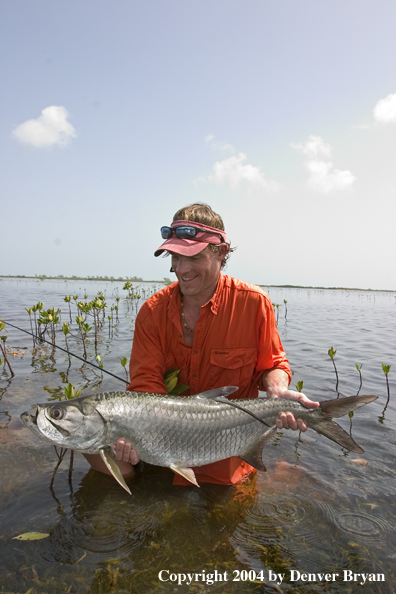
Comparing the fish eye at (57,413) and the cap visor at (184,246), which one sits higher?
the cap visor at (184,246)

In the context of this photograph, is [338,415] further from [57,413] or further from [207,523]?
→ [57,413]

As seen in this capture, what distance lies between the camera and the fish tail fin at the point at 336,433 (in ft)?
11.6

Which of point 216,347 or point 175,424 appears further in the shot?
point 216,347

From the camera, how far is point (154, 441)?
11.3ft

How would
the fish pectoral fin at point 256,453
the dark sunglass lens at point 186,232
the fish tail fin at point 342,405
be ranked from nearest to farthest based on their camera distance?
the fish tail fin at point 342,405, the fish pectoral fin at point 256,453, the dark sunglass lens at point 186,232

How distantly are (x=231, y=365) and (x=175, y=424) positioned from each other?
3.68ft

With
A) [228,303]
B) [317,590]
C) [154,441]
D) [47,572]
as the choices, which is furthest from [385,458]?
[47,572]

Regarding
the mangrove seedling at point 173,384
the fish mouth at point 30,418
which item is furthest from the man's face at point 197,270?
the fish mouth at point 30,418

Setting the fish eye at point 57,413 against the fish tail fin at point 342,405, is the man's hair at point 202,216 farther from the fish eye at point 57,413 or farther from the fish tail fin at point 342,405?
the fish eye at point 57,413

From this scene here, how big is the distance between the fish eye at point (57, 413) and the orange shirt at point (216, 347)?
1144 mm

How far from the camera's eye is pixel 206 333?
440 cm

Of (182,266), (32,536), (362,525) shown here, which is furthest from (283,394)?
(32,536)

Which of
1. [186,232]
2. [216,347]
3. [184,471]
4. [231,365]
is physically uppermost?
[186,232]

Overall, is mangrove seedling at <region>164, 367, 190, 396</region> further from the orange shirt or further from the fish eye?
the fish eye
